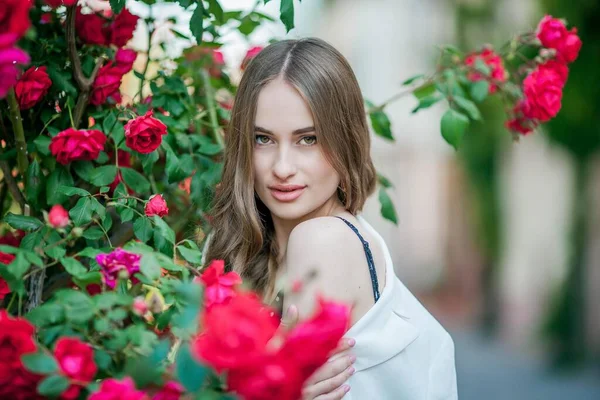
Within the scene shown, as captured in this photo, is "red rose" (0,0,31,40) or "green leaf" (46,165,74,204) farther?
"green leaf" (46,165,74,204)

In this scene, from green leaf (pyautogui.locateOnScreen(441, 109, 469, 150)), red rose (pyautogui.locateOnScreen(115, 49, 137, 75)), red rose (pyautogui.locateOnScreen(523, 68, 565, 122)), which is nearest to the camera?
red rose (pyautogui.locateOnScreen(115, 49, 137, 75))

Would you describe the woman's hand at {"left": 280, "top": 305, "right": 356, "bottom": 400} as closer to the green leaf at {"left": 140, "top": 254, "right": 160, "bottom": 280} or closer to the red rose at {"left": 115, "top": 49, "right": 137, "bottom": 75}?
the green leaf at {"left": 140, "top": 254, "right": 160, "bottom": 280}

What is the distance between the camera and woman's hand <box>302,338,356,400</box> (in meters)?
1.51

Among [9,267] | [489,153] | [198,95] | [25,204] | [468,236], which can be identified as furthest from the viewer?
[468,236]

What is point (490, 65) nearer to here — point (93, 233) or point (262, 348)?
point (93, 233)

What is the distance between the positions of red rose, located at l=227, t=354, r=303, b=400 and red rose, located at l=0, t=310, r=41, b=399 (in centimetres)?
30

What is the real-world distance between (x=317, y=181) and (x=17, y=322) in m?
1.03

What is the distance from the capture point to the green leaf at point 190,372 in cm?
82

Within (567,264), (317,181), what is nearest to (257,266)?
(317,181)

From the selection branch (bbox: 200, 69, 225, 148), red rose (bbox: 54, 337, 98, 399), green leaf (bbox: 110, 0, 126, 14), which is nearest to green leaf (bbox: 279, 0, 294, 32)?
green leaf (bbox: 110, 0, 126, 14)

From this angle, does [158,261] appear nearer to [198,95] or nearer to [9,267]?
[9,267]

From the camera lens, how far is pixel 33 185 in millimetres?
1651

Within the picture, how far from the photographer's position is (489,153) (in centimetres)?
989

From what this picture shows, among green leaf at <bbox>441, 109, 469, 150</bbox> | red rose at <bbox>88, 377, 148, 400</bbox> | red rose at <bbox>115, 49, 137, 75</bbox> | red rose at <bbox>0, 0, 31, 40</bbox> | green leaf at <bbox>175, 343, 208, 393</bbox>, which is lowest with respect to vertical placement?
green leaf at <bbox>441, 109, 469, 150</bbox>
